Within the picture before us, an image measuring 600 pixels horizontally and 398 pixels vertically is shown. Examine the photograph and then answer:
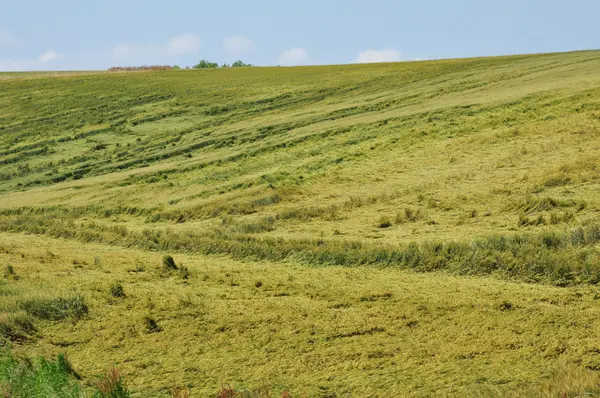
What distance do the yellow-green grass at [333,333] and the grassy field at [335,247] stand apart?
0.04m

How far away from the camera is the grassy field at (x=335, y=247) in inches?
371

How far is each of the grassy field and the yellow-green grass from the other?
1.7 inches

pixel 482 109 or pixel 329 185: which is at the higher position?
pixel 482 109

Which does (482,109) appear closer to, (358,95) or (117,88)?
(358,95)

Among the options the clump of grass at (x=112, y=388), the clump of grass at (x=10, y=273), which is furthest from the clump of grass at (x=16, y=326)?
the clump of grass at (x=10, y=273)

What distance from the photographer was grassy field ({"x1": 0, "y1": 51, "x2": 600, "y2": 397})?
942cm

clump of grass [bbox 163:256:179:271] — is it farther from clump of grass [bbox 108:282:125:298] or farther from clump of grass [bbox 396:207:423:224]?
clump of grass [bbox 396:207:423:224]

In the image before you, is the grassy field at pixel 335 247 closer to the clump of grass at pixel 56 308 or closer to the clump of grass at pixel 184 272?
the clump of grass at pixel 56 308

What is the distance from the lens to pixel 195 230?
2244cm

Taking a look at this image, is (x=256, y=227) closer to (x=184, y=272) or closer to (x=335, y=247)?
(x=335, y=247)

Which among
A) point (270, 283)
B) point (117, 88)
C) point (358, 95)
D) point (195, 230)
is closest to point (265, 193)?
point (195, 230)

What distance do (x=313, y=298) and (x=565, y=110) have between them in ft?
67.5

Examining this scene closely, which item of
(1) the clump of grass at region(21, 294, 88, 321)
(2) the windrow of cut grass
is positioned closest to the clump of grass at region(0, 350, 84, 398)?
(1) the clump of grass at region(21, 294, 88, 321)

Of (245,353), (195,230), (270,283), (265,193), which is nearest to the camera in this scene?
(245,353)
